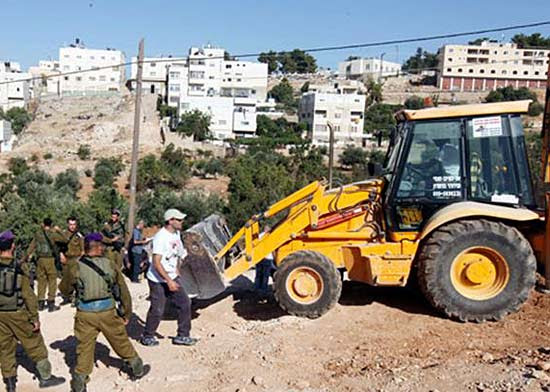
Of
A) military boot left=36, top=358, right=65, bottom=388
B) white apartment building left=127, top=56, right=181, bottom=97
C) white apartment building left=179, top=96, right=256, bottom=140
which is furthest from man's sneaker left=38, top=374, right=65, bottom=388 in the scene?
white apartment building left=127, top=56, right=181, bottom=97

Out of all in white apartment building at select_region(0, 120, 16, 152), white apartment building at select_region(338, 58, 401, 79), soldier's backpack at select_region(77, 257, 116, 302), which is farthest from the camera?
white apartment building at select_region(338, 58, 401, 79)

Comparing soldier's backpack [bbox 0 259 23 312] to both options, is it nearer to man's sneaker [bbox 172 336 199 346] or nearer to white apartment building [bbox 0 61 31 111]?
man's sneaker [bbox 172 336 199 346]

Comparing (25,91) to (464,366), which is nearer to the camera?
(464,366)

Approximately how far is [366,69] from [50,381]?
12947cm

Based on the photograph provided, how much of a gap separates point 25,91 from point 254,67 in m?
41.3

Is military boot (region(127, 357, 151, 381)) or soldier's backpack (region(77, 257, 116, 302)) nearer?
soldier's backpack (region(77, 257, 116, 302))

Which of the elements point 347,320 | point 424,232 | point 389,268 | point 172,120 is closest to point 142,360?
point 347,320

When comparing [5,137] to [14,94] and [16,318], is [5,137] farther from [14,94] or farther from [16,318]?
[16,318]

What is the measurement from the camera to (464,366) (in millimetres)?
5293

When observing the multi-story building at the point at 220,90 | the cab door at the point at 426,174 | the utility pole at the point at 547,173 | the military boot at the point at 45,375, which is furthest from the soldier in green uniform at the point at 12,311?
the multi-story building at the point at 220,90

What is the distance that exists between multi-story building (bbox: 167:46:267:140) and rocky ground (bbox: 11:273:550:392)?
216 feet

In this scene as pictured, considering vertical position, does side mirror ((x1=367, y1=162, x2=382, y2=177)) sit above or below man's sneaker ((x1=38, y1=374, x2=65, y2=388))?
above

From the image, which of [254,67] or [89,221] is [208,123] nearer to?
[254,67]

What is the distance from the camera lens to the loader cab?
6844 mm
